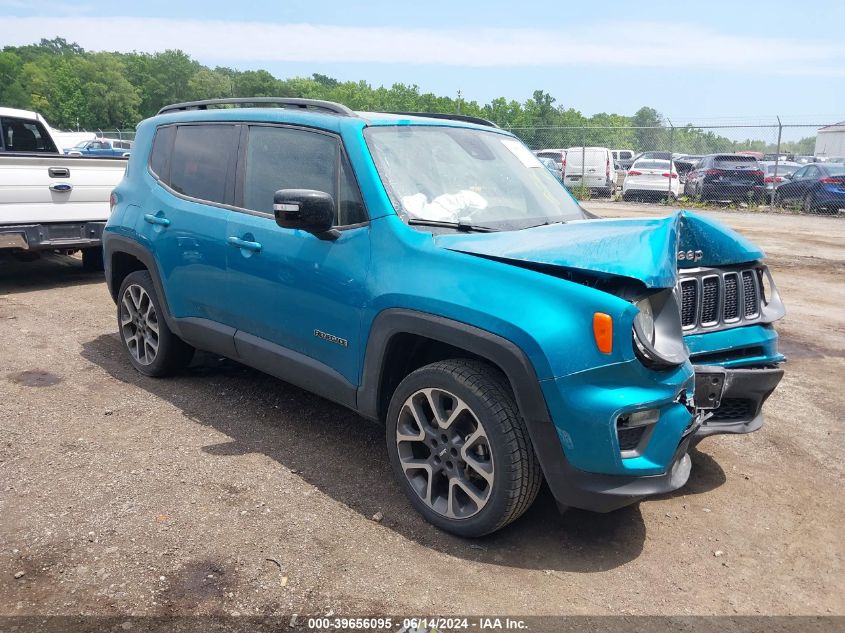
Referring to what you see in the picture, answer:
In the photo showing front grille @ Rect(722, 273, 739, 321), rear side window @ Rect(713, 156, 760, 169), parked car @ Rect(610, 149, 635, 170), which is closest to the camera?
front grille @ Rect(722, 273, 739, 321)

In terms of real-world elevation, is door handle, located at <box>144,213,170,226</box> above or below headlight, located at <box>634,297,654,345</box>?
above

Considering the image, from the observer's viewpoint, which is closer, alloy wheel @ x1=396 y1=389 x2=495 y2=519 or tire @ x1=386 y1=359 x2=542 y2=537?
tire @ x1=386 y1=359 x2=542 y2=537

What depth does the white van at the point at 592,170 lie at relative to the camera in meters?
22.9

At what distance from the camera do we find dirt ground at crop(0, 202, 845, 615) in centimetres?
283

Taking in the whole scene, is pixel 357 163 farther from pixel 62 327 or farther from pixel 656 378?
pixel 62 327

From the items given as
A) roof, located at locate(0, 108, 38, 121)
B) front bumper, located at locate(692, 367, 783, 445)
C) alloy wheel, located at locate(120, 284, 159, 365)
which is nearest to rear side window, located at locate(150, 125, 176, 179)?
alloy wheel, located at locate(120, 284, 159, 365)

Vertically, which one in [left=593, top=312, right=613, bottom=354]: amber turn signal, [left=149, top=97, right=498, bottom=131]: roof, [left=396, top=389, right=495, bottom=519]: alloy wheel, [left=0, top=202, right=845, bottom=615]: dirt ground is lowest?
[left=0, top=202, right=845, bottom=615]: dirt ground

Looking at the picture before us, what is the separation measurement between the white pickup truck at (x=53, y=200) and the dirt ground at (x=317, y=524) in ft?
9.31

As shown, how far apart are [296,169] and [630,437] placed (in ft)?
7.53

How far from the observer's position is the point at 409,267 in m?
3.28

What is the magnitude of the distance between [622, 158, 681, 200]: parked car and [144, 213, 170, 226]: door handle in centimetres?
1845

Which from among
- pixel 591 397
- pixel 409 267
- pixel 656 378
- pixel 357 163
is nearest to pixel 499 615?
pixel 591 397

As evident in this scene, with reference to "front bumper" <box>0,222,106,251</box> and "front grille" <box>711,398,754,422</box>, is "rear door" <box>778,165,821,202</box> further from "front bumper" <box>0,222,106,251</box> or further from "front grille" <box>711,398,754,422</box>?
"front grille" <box>711,398,754,422</box>

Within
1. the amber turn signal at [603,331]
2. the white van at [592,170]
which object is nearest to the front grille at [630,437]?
the amber turn signal at [603,331]
